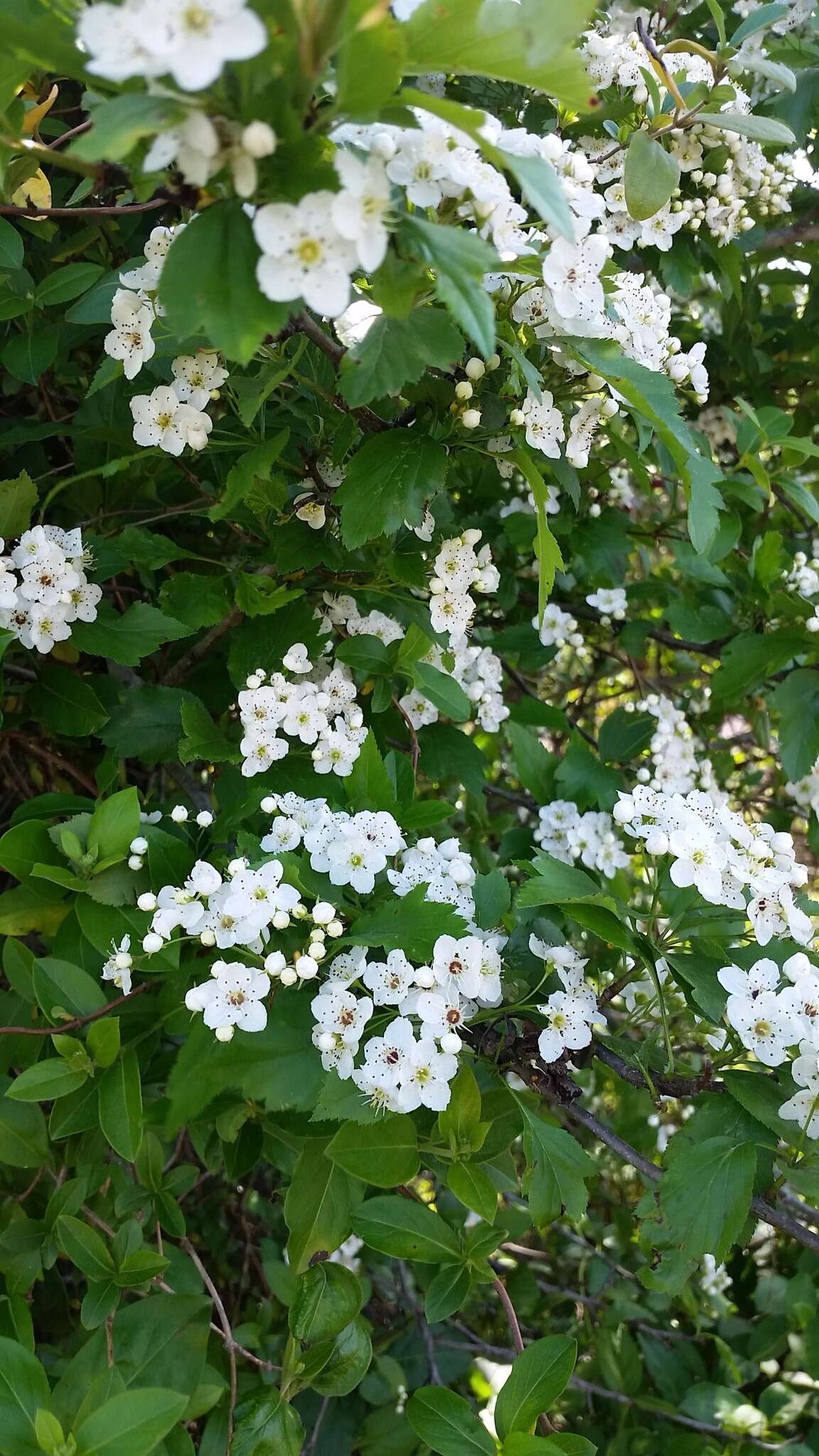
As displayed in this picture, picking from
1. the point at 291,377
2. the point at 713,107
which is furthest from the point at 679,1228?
the point at 713,107

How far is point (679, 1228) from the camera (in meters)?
1.28

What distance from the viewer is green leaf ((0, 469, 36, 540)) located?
1.57 m

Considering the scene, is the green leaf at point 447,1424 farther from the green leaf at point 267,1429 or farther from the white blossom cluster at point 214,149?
the white blossom cluster at point 214,149

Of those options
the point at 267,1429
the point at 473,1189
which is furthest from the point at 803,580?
the point at 267,1429

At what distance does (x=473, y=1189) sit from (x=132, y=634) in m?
0.96

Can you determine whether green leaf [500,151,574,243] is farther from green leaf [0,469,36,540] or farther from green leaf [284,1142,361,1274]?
green leaf [284,1142,361,1274]

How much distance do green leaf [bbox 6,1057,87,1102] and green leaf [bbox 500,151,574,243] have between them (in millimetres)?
1204

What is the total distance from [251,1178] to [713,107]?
2.38 metres

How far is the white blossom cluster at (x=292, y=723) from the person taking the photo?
61.5 inches

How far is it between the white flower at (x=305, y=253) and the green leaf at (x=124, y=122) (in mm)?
101

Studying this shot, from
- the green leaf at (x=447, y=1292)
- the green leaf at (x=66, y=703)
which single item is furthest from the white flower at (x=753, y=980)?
the green leaf at (x=66, y=703)

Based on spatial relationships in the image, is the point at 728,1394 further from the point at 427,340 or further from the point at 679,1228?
the point at 427,340

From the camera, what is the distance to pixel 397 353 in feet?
3.62

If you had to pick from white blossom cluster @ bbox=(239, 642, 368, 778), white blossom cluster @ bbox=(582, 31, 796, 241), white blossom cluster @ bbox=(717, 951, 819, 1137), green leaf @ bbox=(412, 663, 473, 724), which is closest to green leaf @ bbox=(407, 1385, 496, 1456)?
white blossom cluster @ bbox=(717, 951, 819, 1137)
